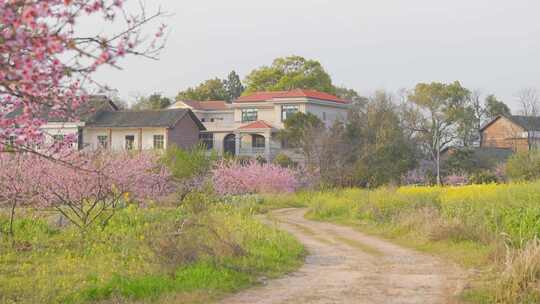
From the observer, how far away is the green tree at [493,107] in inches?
3002

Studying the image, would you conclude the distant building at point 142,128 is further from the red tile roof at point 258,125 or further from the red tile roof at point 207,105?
the red tile roof at point 207,105

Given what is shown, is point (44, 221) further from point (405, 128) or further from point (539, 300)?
point (405, 128)

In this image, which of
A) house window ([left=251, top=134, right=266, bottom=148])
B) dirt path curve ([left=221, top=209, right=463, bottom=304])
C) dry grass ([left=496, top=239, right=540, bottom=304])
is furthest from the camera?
house window ([left=251, top=134, right=266, bottom=148])

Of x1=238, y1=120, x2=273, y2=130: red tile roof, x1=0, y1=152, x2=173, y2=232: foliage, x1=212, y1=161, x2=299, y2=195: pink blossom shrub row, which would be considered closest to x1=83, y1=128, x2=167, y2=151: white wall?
x1=238, y1=120, x2=273, y2=130: red tile roof

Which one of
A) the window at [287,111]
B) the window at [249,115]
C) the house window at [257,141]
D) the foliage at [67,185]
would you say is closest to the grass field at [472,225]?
the foliage at [67,185]

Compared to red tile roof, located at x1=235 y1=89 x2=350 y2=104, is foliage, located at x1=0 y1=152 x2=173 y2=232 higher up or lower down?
lower down

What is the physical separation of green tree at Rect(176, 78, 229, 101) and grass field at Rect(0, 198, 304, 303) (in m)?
66.9

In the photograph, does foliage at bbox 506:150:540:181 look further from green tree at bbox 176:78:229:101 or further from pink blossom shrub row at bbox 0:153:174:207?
green tree at bbox 176:78:229:101

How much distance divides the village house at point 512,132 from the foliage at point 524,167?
24.6 meters

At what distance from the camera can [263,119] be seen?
6191cm

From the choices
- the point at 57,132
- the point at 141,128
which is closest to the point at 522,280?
the point at 57,132

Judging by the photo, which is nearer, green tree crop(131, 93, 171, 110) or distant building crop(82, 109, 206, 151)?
distant building crop(82, 109, 206, 151)

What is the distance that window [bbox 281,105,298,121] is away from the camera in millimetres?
59188

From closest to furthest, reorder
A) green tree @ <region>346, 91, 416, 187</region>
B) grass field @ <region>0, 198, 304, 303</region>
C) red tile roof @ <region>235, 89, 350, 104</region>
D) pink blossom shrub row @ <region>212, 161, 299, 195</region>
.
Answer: grass field @ <region>0, 198, 304, 303</region> < pink blossom shrub row @ <region>212, 161, 299, 195</region> < green tree @ <region>346, 91, 416, 187</region> < red tile roof @ <region>235, 89, 350, 104</region>
